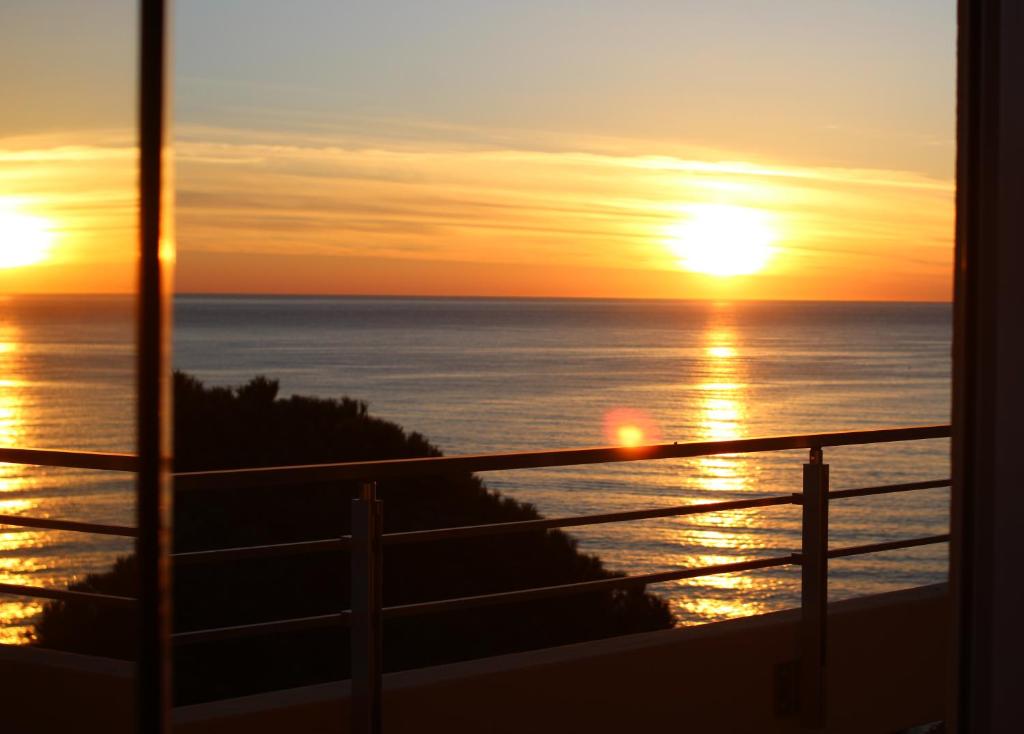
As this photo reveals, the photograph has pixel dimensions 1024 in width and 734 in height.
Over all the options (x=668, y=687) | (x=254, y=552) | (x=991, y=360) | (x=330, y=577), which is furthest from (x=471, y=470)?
(x=330, y=577)

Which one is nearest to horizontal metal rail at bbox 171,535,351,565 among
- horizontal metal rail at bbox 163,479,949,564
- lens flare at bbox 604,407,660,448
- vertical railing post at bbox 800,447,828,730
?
horizontal metal rail at bbox 163,479,949,564

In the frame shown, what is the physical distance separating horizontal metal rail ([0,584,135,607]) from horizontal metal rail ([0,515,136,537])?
6 cm

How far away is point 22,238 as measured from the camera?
1045mm

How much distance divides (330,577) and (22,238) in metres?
12.0

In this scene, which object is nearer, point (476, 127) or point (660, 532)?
point (660, 532)

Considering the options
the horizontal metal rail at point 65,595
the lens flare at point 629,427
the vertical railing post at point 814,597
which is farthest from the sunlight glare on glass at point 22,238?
the lens flare at point 629,427

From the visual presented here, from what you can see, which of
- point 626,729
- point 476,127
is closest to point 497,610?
point 626,729

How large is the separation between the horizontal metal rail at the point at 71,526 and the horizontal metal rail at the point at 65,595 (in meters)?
0.06

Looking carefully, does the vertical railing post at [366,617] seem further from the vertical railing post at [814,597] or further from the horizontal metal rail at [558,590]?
the vertical railing post at [814,597]

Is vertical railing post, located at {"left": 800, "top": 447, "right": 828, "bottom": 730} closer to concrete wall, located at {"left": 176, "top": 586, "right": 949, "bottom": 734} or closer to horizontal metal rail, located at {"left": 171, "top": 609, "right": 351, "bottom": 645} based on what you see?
concrete wall, located at {"left": 176, "top": 586, "right": 949, "bottom": 734}

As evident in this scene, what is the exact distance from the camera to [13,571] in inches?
39.2

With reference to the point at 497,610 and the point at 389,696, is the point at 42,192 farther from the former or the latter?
the point at 497,610

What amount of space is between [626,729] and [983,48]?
5.75 ft

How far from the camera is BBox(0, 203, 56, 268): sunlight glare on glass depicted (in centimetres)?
103
